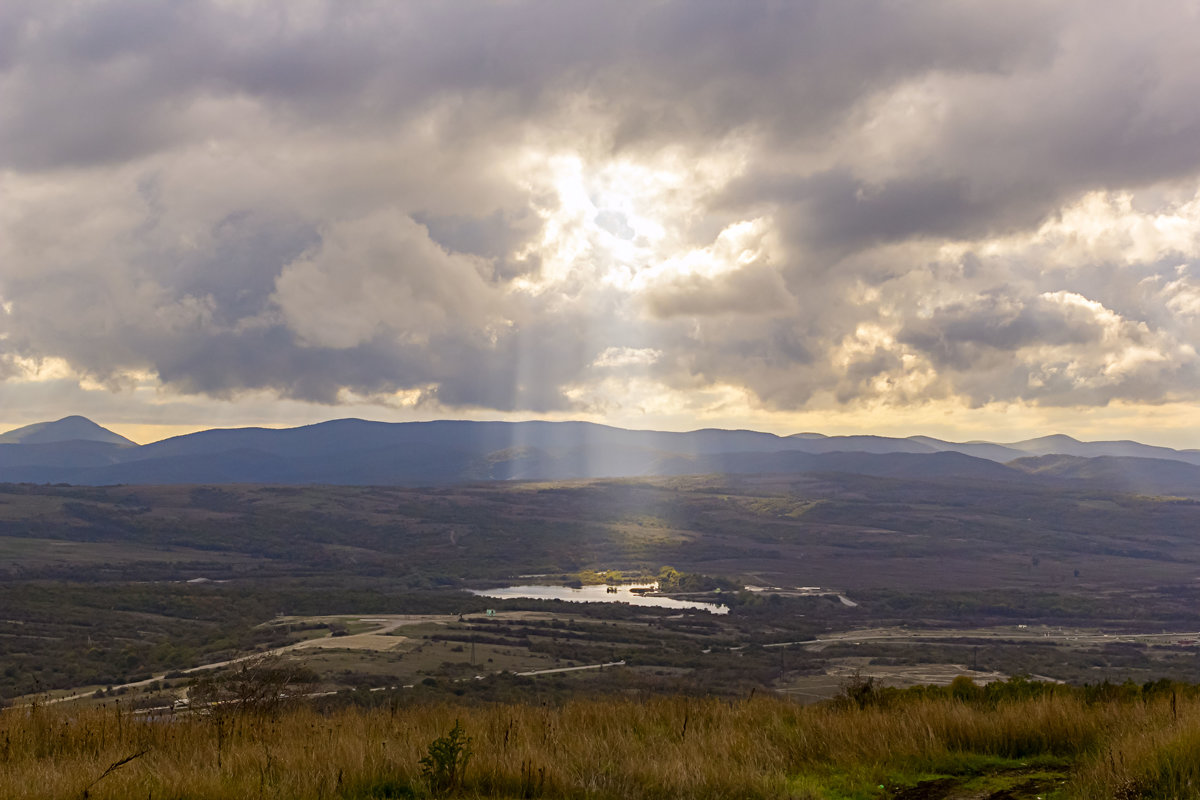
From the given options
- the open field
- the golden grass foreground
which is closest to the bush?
the golden grass foreground

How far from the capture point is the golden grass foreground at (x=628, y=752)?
8047mm

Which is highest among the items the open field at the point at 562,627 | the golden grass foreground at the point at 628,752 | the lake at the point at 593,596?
the golden grass foreground at the point at 628,752

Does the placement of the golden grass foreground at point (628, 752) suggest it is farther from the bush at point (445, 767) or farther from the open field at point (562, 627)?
the open field at point (562, 627)

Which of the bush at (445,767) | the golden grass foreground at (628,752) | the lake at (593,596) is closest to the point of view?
the golden grass foreground at (628,752)

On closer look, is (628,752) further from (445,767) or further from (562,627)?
(562,627)

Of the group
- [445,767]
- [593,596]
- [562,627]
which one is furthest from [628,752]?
[593,596]

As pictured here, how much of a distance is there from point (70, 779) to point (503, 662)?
72056 millimetres

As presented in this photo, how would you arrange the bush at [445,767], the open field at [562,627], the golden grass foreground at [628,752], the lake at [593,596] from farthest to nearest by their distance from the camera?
the lake at [593,596], the open field at [562,627], the bush at [445,767], the golden grass foreground at [628,752]

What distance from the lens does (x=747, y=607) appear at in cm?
14475

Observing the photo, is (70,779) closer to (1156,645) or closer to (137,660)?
(137,660)

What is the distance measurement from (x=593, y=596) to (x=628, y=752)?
154m

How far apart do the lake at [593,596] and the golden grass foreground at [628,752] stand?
130 m

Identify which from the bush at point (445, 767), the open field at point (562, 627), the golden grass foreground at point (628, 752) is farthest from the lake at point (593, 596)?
the bush at point (445, 767)

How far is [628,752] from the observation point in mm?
9570
